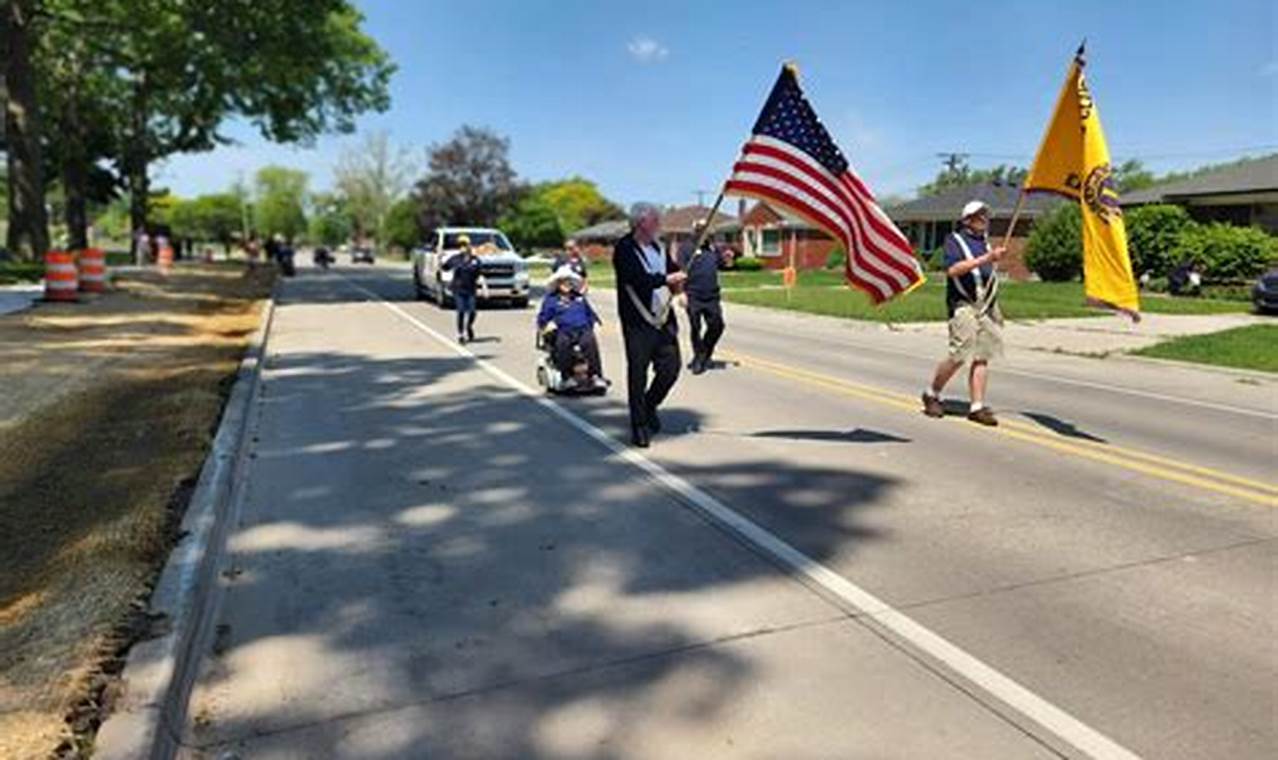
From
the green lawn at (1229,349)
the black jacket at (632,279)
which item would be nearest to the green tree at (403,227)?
the green lawn at (1229,349)

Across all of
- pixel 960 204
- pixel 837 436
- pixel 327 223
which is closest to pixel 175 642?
pixel 837 436

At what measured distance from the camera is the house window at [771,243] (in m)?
64.0

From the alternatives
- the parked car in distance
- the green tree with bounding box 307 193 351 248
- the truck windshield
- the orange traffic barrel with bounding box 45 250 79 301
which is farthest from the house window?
the green tree with bounding box 307 193 351 248

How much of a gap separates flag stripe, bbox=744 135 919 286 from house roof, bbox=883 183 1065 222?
43.1 m

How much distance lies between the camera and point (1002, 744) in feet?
11.2

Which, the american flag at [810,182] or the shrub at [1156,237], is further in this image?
the shrub at [1156,237]

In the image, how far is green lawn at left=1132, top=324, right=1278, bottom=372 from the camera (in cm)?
1423

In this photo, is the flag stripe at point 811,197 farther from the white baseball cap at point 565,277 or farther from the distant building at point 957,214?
the distant building at point 957,214

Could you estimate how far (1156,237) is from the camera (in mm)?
31969

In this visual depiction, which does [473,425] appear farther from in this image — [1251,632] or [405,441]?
[1251,632]

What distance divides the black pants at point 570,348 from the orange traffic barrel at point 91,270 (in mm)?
17972

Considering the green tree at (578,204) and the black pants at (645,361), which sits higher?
the green tree at (578,204)

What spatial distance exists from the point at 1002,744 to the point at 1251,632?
1.69m

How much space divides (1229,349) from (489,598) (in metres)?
14.6
